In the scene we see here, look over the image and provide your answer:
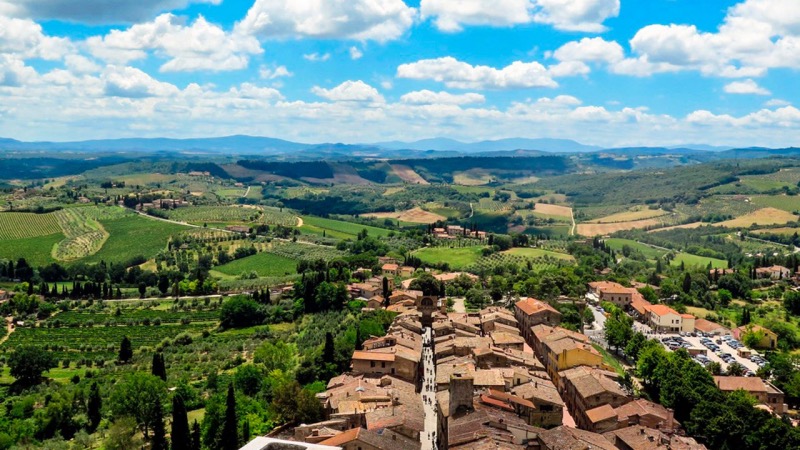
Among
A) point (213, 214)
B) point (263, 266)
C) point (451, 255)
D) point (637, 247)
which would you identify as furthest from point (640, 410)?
point (213, 214)

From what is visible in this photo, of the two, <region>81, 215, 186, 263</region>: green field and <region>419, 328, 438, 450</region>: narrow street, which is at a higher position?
<region>81, 215, 186, 263</region>: green field

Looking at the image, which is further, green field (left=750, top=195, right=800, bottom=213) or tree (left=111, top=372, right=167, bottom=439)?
green field (left=750, top=195, right=800, bottom=213)

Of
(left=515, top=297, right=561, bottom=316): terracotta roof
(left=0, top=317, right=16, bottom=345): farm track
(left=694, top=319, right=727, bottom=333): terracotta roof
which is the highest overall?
(left=515, top=297, right=561, bottom=316): terracotta roof

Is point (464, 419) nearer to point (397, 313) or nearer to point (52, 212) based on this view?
point (397, 313)

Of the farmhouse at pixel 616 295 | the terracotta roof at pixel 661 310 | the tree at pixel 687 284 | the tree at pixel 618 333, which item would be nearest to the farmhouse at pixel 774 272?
the tree at pixel 687 284

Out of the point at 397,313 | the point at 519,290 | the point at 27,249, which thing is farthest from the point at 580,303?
the point at 27,249

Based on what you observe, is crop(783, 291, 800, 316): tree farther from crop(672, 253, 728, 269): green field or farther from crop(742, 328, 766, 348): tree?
crop(672, 253, 728, 269): green field

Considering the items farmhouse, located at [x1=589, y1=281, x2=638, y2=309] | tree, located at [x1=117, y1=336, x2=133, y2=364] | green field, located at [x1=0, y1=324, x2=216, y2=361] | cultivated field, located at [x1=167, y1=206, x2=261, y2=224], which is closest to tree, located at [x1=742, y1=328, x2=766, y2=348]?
farmhouse, located at [x1=589, y1=281, x2=638, y2=309]
